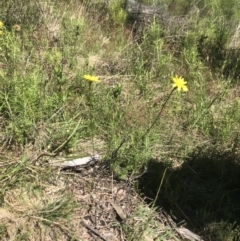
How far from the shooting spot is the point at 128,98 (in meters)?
3.52

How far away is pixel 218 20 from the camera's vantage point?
4797mm

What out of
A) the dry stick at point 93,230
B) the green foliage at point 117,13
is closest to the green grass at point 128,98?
the green foliage at point 117,13

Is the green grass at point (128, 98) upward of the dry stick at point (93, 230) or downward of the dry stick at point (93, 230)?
upward

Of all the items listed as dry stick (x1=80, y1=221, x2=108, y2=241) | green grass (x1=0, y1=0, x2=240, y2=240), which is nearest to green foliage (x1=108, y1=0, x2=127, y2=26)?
green grass (x1=0, y1=0, x2=240, y2=240)

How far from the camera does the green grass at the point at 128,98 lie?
284 cm

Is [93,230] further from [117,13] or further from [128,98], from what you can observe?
[117,13]

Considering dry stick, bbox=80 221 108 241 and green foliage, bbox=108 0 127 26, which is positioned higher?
green foliage, bbox=108 0 127 26

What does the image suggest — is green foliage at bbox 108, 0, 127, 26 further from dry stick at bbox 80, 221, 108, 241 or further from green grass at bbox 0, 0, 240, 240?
dry stick at bbox 80, 221, 108, 241

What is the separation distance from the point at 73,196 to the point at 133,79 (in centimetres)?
151

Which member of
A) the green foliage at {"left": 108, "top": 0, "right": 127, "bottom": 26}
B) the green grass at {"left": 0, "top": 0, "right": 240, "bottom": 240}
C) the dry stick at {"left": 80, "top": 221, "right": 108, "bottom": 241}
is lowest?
the dry stick at {"left": 80, "top": 221, "right": 108, "bottom": 241}

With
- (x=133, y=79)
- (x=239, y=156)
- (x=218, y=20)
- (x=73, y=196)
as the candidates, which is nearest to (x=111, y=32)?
(x=133, y=79)

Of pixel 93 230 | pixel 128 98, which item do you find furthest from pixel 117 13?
pixel 93 230

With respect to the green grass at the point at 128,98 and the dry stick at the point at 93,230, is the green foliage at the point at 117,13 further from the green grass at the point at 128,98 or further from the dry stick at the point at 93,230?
the dry stick at the point at 93,230

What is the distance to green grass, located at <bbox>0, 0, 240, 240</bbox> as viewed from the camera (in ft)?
9.33
